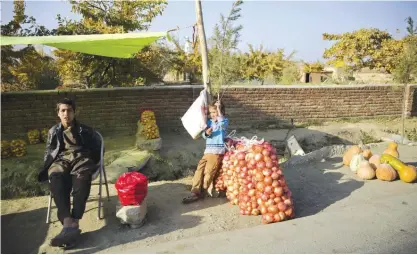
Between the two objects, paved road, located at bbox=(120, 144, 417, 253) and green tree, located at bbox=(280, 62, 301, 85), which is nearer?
paved road, located at bbox=(120, 144, 417, 253)

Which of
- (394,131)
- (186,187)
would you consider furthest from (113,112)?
(394,131)

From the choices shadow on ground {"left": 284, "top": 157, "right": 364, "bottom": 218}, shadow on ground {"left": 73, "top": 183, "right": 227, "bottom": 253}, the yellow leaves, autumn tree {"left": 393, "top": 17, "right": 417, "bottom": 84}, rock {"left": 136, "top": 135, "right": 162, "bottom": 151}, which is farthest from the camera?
autumn tree {"left": 393, "top": 17, "right": 417, "bottom": 84}

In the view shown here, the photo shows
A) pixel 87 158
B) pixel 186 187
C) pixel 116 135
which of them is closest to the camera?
pixel 87 158

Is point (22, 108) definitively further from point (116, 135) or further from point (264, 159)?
point (264, 159)

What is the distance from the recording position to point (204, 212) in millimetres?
4133

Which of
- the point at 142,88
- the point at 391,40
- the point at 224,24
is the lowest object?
the point at 142,88

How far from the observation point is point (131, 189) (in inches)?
143

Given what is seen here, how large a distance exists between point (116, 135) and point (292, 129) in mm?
5382

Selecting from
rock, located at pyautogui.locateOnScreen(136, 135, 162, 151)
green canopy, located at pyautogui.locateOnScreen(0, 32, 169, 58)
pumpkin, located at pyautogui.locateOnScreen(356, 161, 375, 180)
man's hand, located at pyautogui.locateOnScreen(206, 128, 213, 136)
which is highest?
green canopy, located at pyautogui.locateOnScreen(0, 32, 169, 58)

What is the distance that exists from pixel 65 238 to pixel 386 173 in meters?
4.75

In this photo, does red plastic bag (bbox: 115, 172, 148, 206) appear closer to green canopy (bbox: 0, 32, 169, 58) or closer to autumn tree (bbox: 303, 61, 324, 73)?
green canopy (bbox: 0, 32, 169, 58)

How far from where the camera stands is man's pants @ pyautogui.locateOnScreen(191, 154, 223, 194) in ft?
14.7

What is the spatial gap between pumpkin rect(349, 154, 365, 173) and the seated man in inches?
168

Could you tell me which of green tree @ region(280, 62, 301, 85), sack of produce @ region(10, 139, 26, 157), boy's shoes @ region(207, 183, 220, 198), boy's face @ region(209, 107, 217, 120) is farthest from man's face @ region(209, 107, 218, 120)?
green tree @ region(280, 62, 301, 85)
